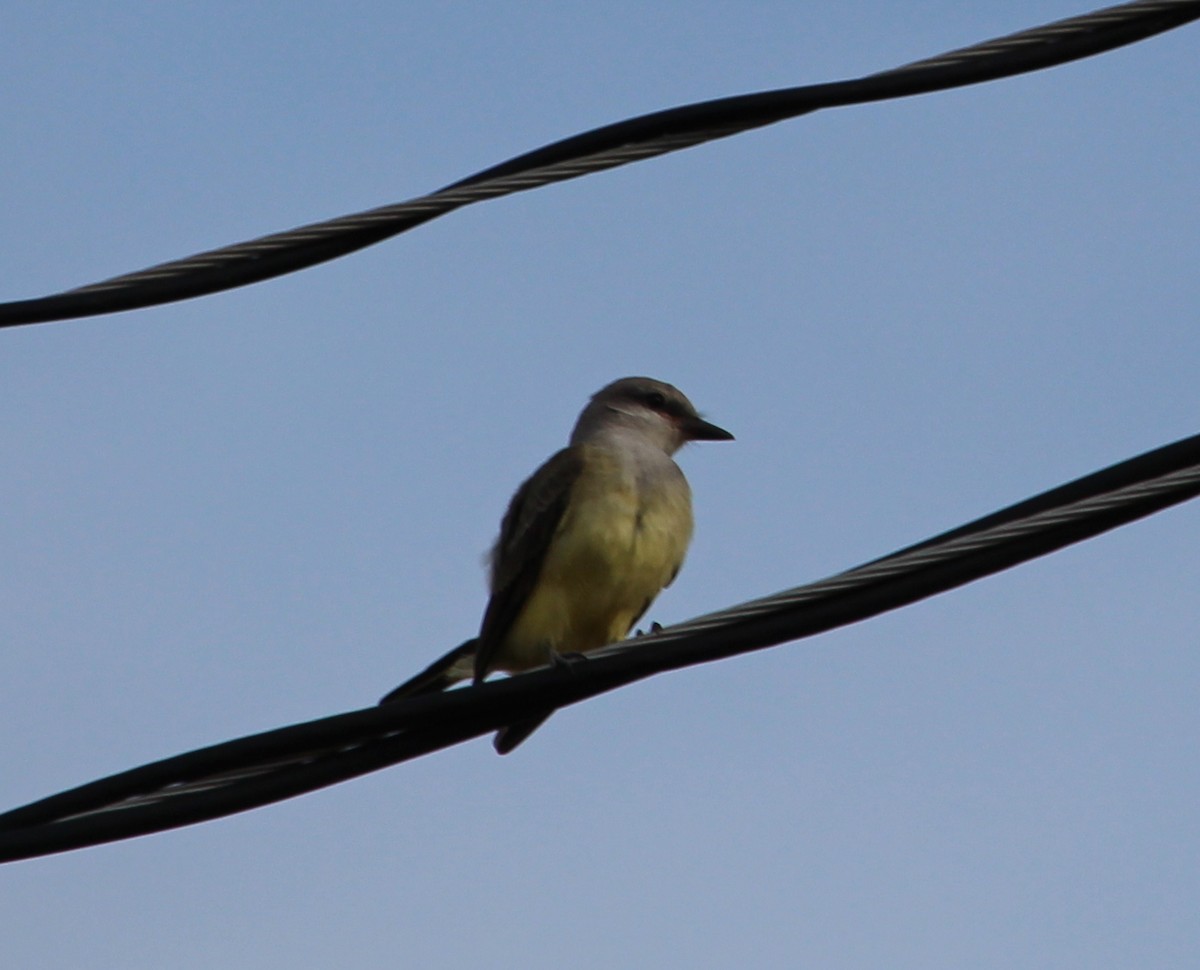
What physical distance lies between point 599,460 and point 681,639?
3.38 metres

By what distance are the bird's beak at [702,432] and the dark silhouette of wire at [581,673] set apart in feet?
14.2

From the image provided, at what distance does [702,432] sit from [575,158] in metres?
4.44

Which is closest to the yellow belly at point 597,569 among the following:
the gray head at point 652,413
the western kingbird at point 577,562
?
the western kingbird at point 577,562

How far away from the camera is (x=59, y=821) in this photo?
3.39 meters

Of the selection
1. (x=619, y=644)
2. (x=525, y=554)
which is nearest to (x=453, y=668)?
(x=525, y=554)

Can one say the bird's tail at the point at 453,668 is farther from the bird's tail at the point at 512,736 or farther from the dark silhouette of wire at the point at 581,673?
the dark silhouette of wire at the point at 581,673

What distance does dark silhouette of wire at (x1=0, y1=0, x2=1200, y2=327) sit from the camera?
3518mm

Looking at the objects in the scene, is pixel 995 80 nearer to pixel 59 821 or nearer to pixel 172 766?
pixel 172 766

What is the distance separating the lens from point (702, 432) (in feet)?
26.3

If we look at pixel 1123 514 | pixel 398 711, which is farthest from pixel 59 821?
pixel 1123 514

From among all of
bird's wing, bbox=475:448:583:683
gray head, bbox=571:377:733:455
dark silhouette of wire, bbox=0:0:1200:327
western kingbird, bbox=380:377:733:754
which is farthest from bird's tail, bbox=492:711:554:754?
dark silhouette of wire, bbox=0:0:1200:327

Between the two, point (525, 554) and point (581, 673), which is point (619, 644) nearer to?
point (581, 673)

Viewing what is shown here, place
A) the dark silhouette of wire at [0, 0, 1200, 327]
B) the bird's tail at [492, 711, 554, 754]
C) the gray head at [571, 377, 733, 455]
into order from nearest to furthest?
the dark silhouette of wire at [0, 0, 1200, 327], the bird's tail at [492, 711, 554, 754], the gray head at [571, 377, 733, 455]

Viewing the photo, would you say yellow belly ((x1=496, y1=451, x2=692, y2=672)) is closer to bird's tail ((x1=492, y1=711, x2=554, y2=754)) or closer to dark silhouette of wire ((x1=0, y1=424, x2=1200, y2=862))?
bird's tail ((x1=492, y1=711, x2=554, y2=754))
